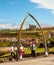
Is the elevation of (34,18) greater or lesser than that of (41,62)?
greater

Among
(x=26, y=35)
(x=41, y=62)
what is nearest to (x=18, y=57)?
(x=41, y=62)

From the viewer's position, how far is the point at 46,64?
25531 mm

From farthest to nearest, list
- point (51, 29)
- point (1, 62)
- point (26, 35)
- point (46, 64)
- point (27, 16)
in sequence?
point (26, 35) < point (51, 29) < point (27, 16) < point (1, 62) < point (46, 64)

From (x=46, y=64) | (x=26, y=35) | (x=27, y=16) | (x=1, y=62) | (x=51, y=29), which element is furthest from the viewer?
(x=26, y=35)

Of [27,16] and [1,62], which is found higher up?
[27,16]

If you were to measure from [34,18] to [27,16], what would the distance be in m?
1.52

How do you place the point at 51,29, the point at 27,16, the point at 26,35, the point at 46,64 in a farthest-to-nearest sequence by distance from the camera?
the point at 26,35 < the point at 51,29 < the point at 27,16 < the point at 46,64

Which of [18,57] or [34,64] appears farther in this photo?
[18,57]

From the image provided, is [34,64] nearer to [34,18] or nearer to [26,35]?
[34,18]

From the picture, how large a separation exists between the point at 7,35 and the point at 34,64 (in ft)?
236

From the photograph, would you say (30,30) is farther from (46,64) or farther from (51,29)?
(46,64)

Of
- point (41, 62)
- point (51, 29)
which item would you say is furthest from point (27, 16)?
point (51, 29)

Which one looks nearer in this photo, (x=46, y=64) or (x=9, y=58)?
(x=46, y=64)

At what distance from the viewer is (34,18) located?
108 ft
